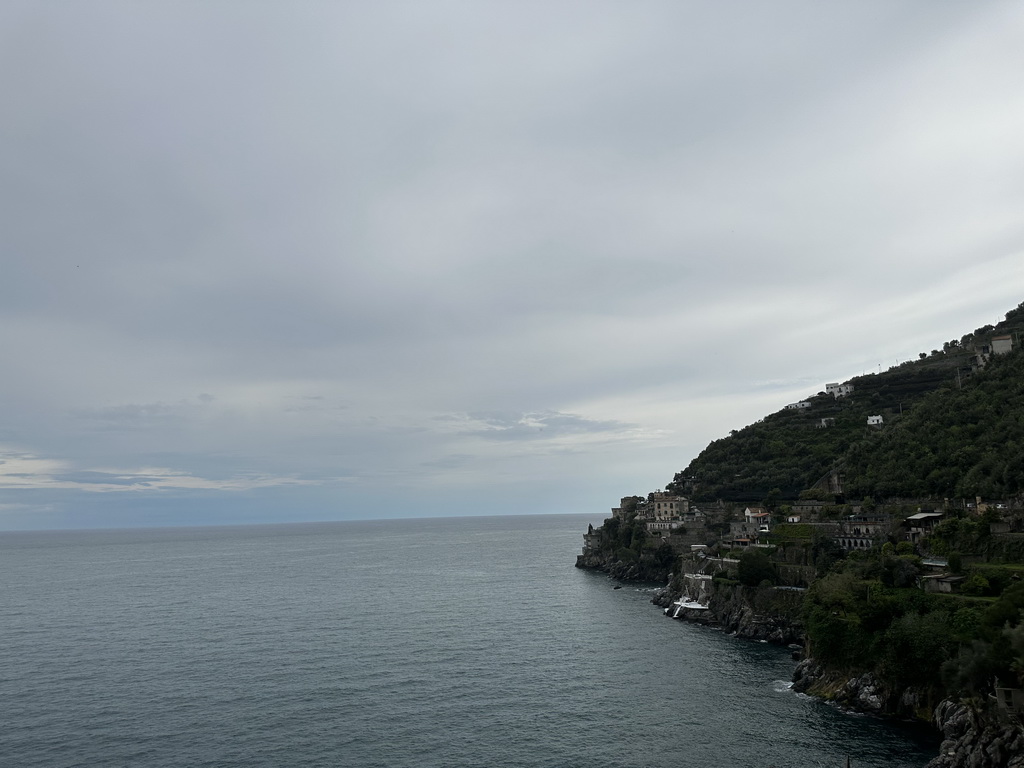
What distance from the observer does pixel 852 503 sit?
108m

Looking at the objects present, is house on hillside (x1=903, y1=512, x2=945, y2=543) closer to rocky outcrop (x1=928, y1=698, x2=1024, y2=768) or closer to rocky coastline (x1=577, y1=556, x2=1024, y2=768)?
rocky coastline (x1=577, y1=556, x2=1024, y2=768)

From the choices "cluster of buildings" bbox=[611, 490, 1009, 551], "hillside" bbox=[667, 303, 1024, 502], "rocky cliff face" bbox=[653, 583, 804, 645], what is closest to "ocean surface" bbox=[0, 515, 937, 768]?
"rocky cliff face" bbox=[653, 583, 804, 645]

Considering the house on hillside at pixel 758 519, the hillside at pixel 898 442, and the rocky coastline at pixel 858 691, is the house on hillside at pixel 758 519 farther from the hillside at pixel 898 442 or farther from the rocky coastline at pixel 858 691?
the rocky coastline at pixel 858 691

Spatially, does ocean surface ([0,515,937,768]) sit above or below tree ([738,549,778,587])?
below

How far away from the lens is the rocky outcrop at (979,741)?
1537 inches

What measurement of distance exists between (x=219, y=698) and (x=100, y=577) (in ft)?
476

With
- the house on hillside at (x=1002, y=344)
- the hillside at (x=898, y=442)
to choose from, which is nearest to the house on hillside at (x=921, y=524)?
the hillside at (x=898, y=442)

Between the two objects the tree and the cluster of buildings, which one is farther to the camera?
the tree

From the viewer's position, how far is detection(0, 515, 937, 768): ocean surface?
4841cm

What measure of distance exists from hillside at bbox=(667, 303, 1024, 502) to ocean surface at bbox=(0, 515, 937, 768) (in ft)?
135

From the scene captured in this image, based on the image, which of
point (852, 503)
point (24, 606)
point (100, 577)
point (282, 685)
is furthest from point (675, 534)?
point (100, 577)

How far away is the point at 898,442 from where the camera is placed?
4390 inches

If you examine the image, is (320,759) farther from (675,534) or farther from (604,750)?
(675,534)

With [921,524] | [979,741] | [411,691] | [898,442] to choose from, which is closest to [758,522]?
[898,442]
